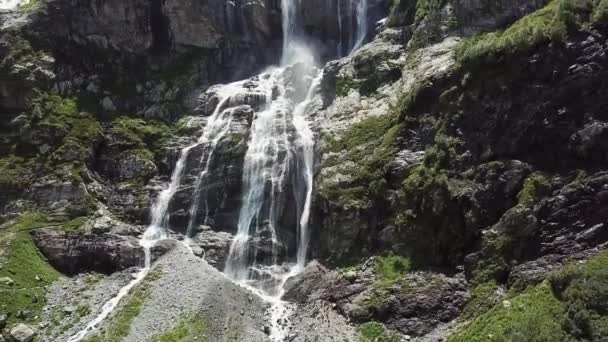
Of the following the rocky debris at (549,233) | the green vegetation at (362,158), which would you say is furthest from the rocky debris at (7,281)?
the rocky debris at (549,233)

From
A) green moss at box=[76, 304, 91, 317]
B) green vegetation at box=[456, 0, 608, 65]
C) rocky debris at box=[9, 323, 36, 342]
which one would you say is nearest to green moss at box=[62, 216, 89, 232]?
green moss at box=[76, 304, 91, 317]

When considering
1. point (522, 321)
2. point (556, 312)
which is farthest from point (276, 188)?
point (556, 312)

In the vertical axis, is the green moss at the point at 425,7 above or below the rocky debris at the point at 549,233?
above

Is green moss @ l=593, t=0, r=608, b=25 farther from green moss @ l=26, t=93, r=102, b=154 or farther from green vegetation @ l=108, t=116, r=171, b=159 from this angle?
green moss @ l=26, t=93, r=102, b=154

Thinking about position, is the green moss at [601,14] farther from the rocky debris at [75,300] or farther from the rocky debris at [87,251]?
the rocky debris at [75,300]

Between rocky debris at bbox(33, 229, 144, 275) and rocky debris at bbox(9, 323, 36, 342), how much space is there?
8.17 metres

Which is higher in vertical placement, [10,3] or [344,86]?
[10,3]

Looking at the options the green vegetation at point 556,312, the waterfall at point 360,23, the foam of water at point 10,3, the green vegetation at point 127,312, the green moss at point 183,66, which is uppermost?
the foam of water at point 10,3

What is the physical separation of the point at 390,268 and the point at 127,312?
18063mm

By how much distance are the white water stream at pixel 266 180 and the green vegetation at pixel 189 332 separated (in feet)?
15.0

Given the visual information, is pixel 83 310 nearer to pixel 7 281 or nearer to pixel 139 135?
pixel 7 281

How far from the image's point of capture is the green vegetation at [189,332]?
35281 mm

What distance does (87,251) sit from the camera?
155 ft

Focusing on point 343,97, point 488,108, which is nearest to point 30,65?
point 343,97
